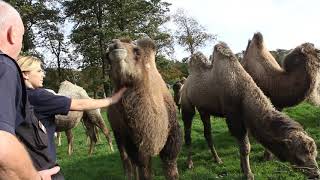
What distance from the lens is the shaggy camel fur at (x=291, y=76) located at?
9.62 metres

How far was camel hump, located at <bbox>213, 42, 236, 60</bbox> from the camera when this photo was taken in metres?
9.24

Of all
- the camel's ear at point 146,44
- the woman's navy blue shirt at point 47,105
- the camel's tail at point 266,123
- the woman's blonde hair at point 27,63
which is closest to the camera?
the woman's navy blue shirt at point 47,105

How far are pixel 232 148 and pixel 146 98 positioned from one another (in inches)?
222

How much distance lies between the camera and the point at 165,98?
7.02 meters

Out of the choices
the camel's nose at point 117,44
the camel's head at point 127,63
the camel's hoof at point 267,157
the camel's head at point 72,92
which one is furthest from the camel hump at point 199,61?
the camel's nose at point 117,44

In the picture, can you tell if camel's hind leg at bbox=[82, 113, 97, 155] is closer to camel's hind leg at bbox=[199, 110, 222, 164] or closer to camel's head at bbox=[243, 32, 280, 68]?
camel's hind leg at bbox=[199, 110, 222, 164]

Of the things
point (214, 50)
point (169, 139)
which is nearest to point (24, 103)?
point (169, 139)

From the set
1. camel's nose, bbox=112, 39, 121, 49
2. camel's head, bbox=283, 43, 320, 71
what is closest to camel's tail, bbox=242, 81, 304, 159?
camel's head, bbox=283, 43, 320, 71

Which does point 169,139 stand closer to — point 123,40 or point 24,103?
point 123,40

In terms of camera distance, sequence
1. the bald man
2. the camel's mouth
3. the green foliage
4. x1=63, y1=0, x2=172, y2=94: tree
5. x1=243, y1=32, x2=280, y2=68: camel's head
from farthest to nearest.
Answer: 1. x1=63, y1=0, x2=172, y2=94: tree
2. the green foliage
3. x1=243, y1=32, x2=280, y2=68: camel's head
4. the camel's mouth
5. the bald man

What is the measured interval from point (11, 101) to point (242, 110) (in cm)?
658

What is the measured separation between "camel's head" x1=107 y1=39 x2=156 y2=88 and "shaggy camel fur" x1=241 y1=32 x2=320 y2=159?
13.4ft

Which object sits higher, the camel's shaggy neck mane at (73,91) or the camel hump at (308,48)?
the camel hump at (308,48)

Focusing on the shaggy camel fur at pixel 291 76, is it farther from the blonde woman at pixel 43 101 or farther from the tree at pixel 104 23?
the tree at pixel 104 23
